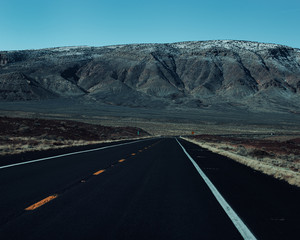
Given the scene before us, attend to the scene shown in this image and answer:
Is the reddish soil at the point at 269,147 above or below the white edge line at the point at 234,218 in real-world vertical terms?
below

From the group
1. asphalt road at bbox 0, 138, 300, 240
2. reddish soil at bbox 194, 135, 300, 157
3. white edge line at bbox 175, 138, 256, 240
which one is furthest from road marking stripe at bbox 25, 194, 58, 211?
reddish soil at bbox 194, 135, 300, 157

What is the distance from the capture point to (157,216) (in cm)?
602

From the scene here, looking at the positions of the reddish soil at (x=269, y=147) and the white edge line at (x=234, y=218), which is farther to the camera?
the reddish soil at (x=269, y=147)

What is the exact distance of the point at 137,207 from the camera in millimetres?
6605

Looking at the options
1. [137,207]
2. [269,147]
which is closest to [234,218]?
[137,207]

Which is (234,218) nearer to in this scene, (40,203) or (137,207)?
(137,207)

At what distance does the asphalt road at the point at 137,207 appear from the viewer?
5.10 meters

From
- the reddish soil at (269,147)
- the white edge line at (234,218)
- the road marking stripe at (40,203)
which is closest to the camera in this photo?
the white edge line at (234,218)

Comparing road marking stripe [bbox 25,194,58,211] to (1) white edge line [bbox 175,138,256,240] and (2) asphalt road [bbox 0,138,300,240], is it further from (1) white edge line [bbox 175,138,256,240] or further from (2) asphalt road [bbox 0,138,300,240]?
(1) white edge line [bbox 175,138,256,240]

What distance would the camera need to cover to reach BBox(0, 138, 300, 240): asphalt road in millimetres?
5102

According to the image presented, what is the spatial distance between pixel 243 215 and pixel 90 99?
196 m

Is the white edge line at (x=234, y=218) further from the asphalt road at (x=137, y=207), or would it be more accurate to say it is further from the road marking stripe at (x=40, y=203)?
the road marking stripe at (x=40, y=203)

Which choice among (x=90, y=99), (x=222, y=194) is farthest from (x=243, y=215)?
(x=90, y=99)

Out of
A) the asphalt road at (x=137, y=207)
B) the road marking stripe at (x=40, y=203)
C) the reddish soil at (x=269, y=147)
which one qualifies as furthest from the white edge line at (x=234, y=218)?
Answer: the reddish soil at (x=269, y=147)
